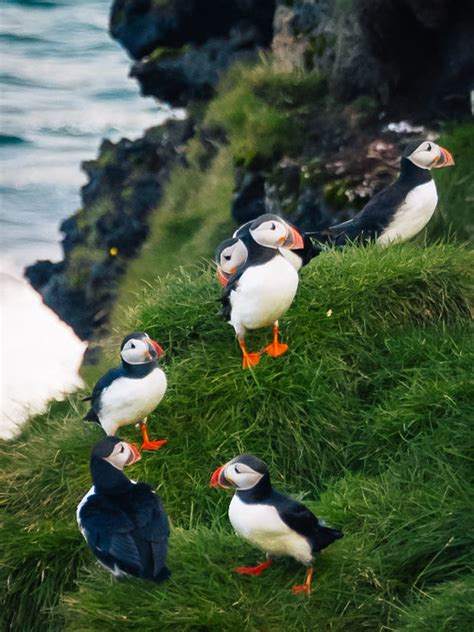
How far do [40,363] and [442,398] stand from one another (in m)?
12.8

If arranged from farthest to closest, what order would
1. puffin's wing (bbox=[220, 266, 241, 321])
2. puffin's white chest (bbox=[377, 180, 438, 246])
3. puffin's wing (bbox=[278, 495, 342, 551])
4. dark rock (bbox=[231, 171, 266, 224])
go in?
dark rock (bbox=[231, 171, 266, 224]) < puffin's white chest (bbox=[377, 180, 438, 246]) < puffin's wing (bbox=[220, 266, 241, 321]) < puffin's wing (bbox=[278, 495, 342, 551])

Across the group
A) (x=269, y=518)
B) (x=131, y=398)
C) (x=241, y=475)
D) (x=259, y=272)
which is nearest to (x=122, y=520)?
(x=241, y=475)

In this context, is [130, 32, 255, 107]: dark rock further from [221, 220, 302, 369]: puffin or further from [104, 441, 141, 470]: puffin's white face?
[104, 441, 141, 470]: puffin's white face

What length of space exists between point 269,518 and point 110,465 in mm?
838

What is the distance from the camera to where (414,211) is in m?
7.84

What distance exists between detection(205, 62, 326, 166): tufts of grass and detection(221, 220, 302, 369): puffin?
6240 mm

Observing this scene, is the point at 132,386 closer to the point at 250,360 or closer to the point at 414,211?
the point at 250,360

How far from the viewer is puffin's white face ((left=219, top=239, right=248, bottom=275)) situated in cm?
680

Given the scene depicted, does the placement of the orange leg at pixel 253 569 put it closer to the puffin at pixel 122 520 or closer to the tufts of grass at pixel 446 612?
the puffin at pixel 122 520

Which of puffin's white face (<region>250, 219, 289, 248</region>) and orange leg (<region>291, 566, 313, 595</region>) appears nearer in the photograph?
orange leg (<region>291, 566, 313, 595</region>)

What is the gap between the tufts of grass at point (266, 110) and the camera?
13.2 m

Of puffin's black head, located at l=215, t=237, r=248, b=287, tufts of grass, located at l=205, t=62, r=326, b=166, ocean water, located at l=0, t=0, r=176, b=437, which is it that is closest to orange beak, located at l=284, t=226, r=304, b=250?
puffin's black head, located at l=215, t=237, r=248, b=287

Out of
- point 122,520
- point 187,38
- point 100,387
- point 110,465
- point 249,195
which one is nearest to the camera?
point 122,520

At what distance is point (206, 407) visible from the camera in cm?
714
